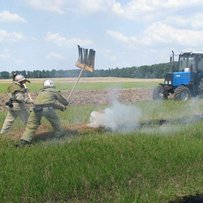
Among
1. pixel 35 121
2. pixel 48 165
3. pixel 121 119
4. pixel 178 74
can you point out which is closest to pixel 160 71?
pixel 178 74

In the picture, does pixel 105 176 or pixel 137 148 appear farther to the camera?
pixel 137 148

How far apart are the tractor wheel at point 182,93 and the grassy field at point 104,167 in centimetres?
1152

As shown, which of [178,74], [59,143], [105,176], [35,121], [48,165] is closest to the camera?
[105,176]

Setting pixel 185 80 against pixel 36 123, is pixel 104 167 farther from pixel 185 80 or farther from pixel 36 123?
pixel 185 80

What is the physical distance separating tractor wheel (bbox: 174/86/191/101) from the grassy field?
11515mm

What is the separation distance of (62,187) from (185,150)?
10.5ft

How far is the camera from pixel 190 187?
708 centimetres

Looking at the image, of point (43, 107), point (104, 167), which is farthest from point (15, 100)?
point (104, 167)

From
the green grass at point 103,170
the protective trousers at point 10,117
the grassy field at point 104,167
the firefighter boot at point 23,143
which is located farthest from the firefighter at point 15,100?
the green grass at point 103,170

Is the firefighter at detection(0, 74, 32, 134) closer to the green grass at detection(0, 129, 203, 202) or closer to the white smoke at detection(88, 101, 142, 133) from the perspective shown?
the green grass at detection(0, 129, 203, 202)

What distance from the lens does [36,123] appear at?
1098 centimetres

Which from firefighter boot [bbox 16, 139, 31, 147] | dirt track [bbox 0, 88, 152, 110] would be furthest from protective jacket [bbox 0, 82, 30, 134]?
dirt track [bbox 0, 88, 152, 110]

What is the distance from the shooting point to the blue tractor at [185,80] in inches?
909

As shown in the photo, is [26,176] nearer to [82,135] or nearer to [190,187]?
[190,187]
